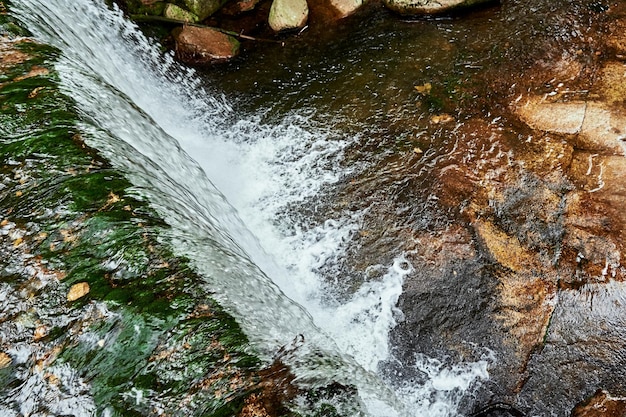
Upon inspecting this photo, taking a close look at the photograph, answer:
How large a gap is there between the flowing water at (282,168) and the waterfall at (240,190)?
0.05 feet

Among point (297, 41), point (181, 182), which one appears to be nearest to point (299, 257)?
point (181, 182)

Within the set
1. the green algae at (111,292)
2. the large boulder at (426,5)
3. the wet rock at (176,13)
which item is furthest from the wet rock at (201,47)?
the green algae at (111,292)

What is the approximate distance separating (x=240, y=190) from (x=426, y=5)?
388 centimetres

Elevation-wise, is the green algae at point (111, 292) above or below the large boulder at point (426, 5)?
above

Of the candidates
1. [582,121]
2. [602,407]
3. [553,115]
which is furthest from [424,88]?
[602,407]

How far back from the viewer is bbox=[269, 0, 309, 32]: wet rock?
6.83m

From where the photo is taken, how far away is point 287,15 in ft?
22.4

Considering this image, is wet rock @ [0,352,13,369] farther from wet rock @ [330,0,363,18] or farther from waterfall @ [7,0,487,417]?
wet rock @ [330,0,363,18]

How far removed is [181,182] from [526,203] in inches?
124

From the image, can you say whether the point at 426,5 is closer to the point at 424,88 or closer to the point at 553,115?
the point at 424,88

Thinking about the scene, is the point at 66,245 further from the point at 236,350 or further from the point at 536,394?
the point at 536,394

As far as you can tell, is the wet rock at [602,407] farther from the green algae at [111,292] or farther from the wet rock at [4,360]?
the wet rock at [4,360]

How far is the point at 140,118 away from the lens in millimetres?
4320

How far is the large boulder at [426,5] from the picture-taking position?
22.0 ft
